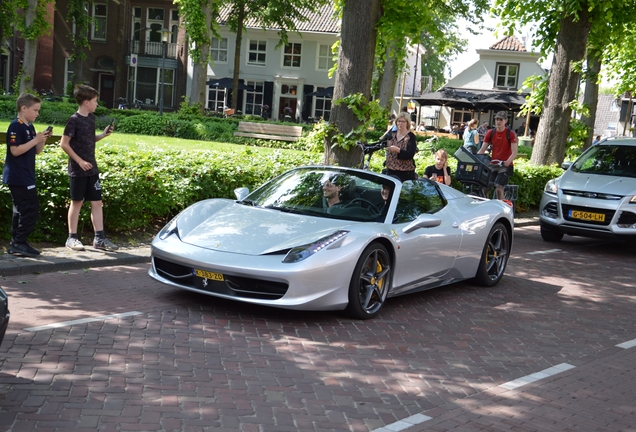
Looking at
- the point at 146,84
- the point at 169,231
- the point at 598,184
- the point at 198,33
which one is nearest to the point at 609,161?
the point at 598,184

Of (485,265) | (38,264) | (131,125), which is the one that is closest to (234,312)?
(38,264)

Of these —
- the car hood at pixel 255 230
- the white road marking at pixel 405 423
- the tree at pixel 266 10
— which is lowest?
the white road marking at pixel 405 423

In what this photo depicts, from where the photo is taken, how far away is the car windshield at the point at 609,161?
1362 centimetres

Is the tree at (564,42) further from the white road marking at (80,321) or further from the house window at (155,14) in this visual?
the house window at (155,14)

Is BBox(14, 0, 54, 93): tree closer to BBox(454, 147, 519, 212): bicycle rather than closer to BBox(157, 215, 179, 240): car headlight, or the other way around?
BBox(454, 147, 519, 212): bicycle

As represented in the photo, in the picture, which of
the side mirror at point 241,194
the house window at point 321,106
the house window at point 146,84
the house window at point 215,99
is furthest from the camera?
the house window at point 215,99

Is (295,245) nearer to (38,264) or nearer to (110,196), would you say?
(38,264)

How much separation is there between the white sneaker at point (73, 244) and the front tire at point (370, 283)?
141 inches

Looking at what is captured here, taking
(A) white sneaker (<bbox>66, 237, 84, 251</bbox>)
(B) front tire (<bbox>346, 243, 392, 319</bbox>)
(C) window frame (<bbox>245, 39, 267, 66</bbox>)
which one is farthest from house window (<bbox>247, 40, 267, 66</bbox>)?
(B) front tire (<bbox>346, 243, 392, 319</bbox>)

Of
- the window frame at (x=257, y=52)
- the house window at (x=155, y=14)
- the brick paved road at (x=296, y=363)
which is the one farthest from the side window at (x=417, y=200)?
the window frame at (x=257, y=52)

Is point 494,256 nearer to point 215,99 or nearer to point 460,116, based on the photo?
point 215,99

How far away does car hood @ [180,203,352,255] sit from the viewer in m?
6.95

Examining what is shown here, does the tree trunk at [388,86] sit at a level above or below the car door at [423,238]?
above

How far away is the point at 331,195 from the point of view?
800 centimetres
